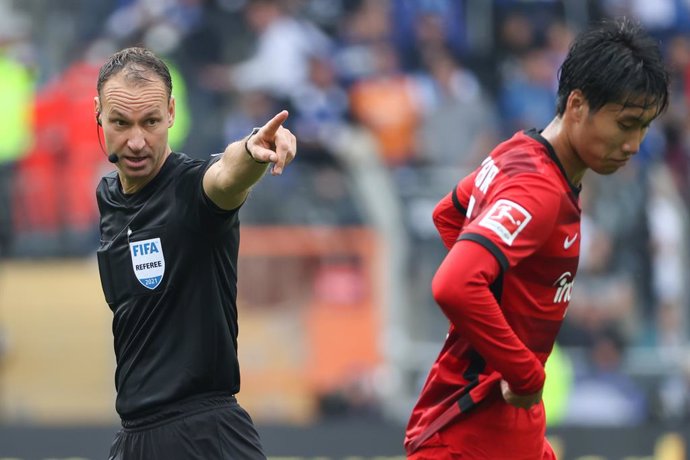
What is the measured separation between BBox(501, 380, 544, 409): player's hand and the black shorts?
0.82 m

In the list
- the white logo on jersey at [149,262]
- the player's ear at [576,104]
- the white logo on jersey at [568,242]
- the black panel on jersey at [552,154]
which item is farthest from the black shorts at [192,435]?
the player's ear at [576,104]

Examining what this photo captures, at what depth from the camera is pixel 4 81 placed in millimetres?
11469

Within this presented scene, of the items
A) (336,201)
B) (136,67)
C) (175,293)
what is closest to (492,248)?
(175,293)

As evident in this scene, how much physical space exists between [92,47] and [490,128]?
3843 millimetres

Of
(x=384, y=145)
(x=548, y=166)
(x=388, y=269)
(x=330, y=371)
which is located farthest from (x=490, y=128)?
(x=548, y=166)

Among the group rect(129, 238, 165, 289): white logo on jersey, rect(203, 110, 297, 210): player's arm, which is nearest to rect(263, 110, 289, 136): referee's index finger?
rect(203, 110, 297, 210): player's arm

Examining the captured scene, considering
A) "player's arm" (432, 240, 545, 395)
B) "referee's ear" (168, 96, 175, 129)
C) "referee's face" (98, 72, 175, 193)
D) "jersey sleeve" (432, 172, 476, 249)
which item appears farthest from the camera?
"jersey sleeve" (432, 172, 476, 249)

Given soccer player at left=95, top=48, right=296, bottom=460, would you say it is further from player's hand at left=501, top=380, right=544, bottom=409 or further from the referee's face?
player's hand at left=501, top=380, right=544, bottom=409

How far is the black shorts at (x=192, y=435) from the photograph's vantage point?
3891 mm

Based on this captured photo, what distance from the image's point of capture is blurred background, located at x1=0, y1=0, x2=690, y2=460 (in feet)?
33.0

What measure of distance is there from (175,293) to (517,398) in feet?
3.73

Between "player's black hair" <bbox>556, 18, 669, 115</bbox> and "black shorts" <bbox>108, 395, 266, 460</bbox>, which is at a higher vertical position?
"player's black hair" <bbox>556, 18, 669, 115</bbox>

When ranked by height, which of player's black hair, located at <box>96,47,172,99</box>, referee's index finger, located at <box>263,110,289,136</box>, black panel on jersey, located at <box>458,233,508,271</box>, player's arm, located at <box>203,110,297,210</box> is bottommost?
black panel on jersey, located at <box>458,233,508,271</box>

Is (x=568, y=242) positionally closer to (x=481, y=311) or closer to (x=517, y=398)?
(x=481, y=311)
